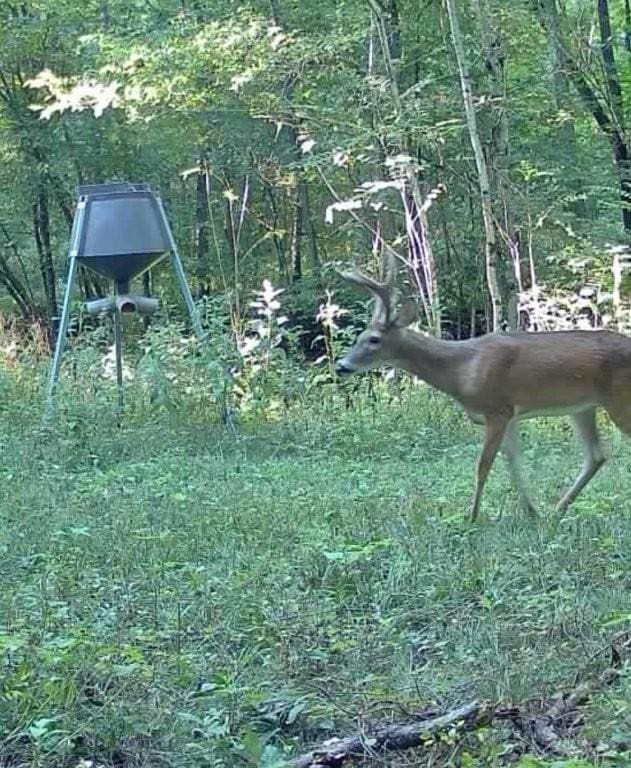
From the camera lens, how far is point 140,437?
9.28m

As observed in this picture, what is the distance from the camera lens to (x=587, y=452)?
279 inches

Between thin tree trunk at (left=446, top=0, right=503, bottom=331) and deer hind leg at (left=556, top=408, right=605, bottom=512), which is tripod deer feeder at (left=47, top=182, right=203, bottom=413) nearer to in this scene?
thin tree trunk at (left=446, top=0, right=503, bottom=331)

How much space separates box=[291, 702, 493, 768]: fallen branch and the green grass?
0.11m

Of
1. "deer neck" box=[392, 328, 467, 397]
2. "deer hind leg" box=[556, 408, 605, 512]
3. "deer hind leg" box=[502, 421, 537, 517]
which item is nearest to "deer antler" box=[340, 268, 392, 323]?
"deer neck" box=[392, 328, 467, 397]

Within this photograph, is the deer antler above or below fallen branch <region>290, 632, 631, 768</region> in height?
above

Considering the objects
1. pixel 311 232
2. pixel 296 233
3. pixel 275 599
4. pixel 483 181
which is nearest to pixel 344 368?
pixel 275 599

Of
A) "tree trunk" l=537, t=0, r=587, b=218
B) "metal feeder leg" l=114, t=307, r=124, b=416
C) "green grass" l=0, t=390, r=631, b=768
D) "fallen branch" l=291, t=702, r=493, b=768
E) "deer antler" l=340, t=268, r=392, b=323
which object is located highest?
"tree trunk" l=537, t=0, r=587, b=218

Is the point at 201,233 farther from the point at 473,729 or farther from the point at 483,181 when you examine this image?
the point at 473,729

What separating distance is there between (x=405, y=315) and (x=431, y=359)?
404mm

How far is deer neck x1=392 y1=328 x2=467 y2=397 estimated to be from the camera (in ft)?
24.3

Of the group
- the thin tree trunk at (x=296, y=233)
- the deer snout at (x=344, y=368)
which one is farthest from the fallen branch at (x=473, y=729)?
the thin tree trunk at (x=296, y=233)

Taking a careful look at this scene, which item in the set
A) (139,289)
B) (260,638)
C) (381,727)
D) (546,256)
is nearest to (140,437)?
(260,638)

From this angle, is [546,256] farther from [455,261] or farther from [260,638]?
[260,638]

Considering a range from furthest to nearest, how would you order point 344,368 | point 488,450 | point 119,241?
point 119,241, point 344,368, point 488,450
